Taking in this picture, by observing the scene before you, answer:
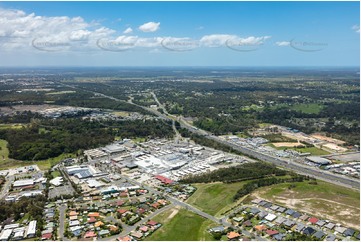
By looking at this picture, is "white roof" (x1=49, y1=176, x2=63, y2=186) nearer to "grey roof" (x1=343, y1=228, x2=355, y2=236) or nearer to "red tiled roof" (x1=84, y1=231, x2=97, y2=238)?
"red tiled roof" (x1=84, y1=231, x2=97, y2=238)

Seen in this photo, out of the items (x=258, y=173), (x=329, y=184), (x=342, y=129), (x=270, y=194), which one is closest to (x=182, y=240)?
(x=270, y=194)

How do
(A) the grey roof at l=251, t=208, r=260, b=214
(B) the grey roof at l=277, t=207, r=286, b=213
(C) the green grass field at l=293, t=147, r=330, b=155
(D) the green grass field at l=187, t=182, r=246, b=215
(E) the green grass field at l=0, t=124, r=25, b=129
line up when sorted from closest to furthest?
1. (A) the grey roof at l=251, t=208, r=260, b=214
2. (B) the grey roof at l=277, t=207, r=286, b=213
3. (D) the green grass field at l=187, t=182, r=246, b=215
4. (C) the green grass field at l=293, t=147, r=330, b=155
5. (E) the green grass field at l=0, t=124, r=25, b=129

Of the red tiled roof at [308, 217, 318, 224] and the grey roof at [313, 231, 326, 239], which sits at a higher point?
the red tiled roof at [308, 217, 318, 224]

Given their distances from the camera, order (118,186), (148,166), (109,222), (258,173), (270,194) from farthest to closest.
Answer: (148,166)
(258,173)
(118,186)
(270,194)
(109,222)

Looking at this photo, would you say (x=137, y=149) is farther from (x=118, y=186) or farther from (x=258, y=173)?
(x=258, y=173)

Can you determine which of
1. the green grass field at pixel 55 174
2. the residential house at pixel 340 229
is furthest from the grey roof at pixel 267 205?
the green grass field at pixel 55 174

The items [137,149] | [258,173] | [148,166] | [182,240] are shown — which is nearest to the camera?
[182,240]

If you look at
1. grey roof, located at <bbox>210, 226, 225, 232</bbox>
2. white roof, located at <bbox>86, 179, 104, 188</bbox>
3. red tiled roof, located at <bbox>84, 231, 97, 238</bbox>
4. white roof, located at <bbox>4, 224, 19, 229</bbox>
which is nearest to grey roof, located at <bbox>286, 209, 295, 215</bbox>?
grey roof, located at <bbox>210, 226, 225, 232</bbox>
